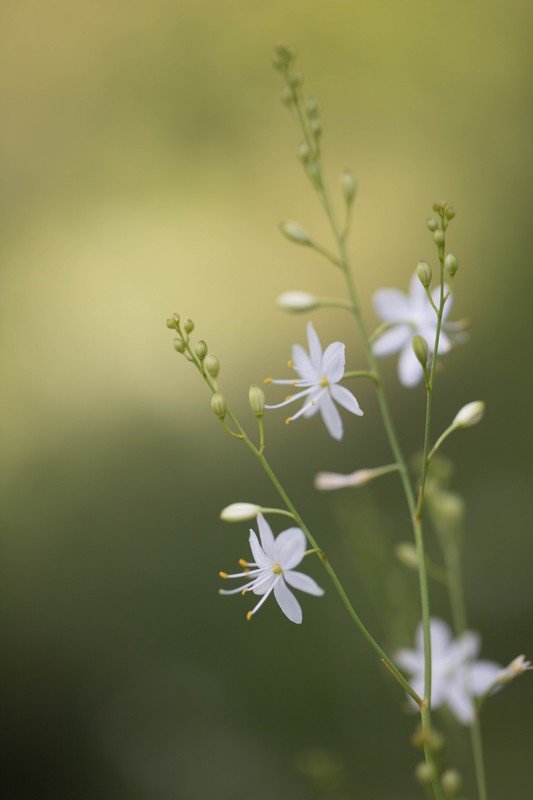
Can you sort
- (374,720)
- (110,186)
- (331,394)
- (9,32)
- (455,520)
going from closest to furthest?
(331,394) < (455,520) < (374,720) < (110,186) < (9,32)

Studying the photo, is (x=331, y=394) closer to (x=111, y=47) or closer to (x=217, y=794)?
(x=217, y=794)

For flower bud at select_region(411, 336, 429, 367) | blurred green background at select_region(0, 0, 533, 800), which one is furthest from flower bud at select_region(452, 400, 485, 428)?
blurred green background at select_region(0, 0, 533, 800)

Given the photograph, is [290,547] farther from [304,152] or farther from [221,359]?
[221,359]

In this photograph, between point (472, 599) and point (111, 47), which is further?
point (111, 47)

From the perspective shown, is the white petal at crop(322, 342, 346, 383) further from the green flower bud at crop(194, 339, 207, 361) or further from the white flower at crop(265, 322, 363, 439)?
the green flower bud at crop(194, 339, 207, 361)

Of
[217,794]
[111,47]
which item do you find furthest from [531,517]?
[111,47]

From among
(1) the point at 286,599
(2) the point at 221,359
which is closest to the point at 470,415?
(1) the point at 286,599
